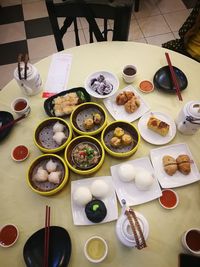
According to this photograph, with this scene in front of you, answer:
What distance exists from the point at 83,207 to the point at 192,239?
56cm

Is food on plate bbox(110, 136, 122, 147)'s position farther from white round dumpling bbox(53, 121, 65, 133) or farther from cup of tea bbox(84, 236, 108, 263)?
cup of tea bbox(84, 236, 108, 263)

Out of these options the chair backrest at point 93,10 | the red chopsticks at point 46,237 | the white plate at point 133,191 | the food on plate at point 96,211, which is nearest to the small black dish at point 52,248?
the red chopsticks at point 46,237

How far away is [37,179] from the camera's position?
135cm

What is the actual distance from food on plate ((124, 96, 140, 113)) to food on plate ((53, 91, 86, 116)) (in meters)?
0.29

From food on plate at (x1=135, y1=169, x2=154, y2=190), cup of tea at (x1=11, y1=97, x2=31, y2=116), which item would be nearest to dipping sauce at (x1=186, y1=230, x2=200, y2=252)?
food on plate at (x1=135, y1=169, x2=154, y2=190)

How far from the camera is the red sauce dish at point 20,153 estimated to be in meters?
1.47

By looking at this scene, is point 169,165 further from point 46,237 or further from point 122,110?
point 46,237

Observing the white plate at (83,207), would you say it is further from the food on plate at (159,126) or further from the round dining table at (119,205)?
the food on plate at (159,126)

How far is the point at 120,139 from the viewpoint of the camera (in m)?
1.44

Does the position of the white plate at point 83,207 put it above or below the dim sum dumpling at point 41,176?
below

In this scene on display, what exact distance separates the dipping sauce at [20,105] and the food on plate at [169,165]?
3.08ft

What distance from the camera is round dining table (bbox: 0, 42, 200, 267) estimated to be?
1203 mm

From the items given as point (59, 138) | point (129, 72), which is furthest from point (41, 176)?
point (129, 72)

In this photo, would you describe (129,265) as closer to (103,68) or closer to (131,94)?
(131,94)
